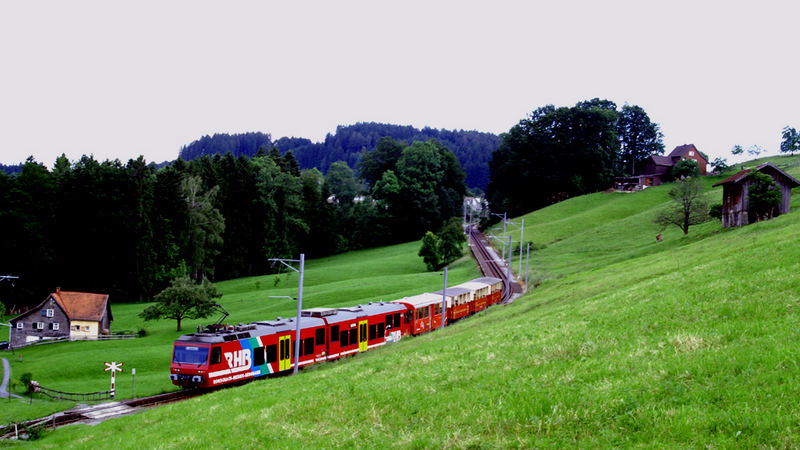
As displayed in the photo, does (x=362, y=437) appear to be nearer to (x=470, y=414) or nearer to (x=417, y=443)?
(x=417, y=443)

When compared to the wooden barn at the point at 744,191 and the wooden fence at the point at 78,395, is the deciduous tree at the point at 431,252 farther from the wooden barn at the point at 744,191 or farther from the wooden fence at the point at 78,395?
the wooden fence at the point at 78,395

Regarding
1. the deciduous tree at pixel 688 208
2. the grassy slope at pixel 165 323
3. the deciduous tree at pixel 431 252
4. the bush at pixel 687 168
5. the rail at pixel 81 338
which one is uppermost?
the bush at pixel 687 168

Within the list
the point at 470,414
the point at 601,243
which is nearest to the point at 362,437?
the point at 470,414

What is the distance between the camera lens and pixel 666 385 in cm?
953

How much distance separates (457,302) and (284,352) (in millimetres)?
18145

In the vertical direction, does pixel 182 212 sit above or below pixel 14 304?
above

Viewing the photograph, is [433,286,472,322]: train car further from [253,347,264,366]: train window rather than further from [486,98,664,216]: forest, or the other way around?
[486,98,664,216]: forest

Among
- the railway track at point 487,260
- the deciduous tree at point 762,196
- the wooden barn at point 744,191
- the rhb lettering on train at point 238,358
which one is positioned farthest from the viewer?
the railway track at point 487,260

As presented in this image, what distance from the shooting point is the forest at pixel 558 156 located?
362 feet

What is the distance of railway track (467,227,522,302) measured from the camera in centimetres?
5453

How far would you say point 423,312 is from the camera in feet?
128

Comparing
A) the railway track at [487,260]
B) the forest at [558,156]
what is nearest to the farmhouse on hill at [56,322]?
the railway track at [487,260]

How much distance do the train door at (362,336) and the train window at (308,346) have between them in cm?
395

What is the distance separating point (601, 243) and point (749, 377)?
6194 centimetres
